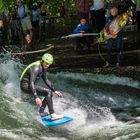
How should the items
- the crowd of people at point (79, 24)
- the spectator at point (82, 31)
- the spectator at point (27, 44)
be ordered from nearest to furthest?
the crowd of people at point (79, 24) < the spectator at point (82, 31) < the spectator at point (27, 44)

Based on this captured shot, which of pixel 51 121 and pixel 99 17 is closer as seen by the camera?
pixel 51 121

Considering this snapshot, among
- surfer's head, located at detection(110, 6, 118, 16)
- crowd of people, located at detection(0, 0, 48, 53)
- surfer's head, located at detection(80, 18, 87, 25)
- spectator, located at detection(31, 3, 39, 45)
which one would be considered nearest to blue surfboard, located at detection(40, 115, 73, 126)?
surfer's head, located at detection(110, 6, 118, 16)

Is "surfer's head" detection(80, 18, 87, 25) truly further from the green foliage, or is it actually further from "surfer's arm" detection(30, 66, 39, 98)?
the green foliage

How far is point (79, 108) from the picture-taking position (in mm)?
13133

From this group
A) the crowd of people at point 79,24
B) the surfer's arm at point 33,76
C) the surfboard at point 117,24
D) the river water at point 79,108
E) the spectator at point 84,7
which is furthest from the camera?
the spectator at point 84,7

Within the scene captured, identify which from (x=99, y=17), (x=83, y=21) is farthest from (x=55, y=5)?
(x=83, y=21)

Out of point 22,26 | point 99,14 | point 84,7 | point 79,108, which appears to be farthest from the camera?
point 22,26

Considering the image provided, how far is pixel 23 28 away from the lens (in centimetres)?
1684

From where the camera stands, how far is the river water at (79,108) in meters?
10.8

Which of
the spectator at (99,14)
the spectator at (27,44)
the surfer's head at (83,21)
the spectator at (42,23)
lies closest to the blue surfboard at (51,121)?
the surfer's head at (83,21)

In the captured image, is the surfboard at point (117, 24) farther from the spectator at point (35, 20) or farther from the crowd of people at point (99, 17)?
the spectator at point (35, 20)

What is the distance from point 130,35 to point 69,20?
129 inches

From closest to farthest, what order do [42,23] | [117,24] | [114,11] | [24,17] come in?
[114,11], [117,24], [24,17], [42,23]

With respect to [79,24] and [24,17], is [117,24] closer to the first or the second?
[79,24]
